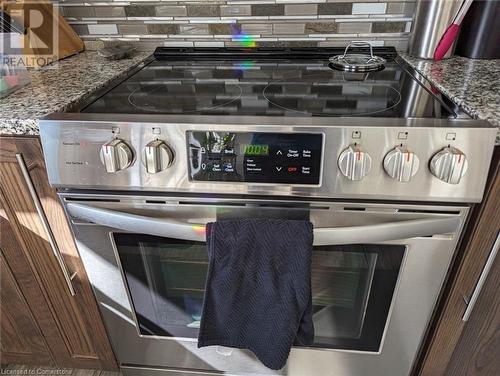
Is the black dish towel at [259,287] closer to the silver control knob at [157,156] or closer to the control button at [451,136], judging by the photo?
the silver control knob at [157,156]

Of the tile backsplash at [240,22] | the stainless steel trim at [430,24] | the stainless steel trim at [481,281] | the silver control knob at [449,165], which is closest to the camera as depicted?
the silver control knob at [449,165]

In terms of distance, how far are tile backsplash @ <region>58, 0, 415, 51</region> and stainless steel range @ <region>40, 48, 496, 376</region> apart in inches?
9.2

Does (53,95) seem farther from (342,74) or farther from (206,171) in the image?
(342,74)

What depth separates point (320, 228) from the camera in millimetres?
737

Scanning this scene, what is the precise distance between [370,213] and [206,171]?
33 centimetres

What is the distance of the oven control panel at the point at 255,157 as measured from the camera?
67 cm

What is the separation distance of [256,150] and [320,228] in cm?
20

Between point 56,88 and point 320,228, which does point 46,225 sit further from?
point 320,228

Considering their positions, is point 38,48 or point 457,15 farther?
point 38,48

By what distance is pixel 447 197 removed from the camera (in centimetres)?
69

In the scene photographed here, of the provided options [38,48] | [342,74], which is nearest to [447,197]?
[342,74]

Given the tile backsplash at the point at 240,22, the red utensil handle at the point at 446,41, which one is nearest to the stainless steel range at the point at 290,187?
the red utensil handle at the point at 446,41
